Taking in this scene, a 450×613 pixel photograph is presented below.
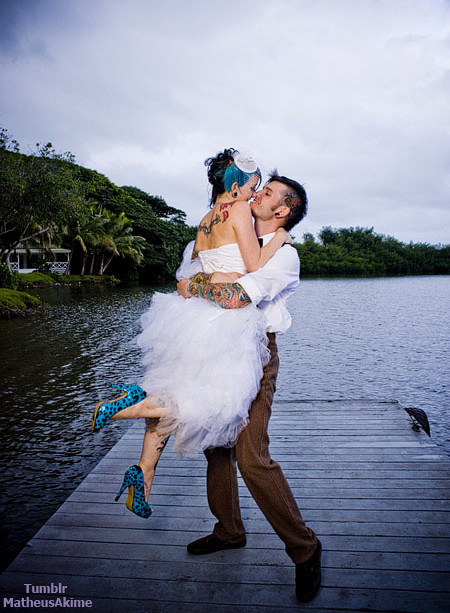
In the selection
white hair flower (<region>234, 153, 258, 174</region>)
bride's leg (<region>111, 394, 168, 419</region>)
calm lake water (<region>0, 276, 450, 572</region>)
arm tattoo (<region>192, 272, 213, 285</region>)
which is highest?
white hair flower (<region>234, 153, 258, 174</region>)

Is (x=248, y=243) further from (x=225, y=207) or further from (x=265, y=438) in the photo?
(x=265, y=438)

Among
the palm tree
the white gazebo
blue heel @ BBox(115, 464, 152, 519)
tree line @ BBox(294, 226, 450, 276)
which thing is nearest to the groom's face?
blue heel @ BBox(115, 464, 152, 519)

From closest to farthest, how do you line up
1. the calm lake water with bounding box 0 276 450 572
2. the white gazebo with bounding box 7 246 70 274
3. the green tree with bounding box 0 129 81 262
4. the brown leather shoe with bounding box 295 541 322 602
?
the brown leather shoe with bounding box 295 541 322 602 < the calm lake water with bounding box 0 276 450 572 < the green tree with bounding box 0 129 81 262 < the white gazebo with bounding box 7 246 70 274

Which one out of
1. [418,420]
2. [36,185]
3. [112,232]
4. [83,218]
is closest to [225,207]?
[418,420]

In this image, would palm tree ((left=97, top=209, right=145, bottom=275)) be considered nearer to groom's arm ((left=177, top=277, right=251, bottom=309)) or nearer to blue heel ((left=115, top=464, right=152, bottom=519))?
groom's arm ((left=177, top=277, right=251, bottom=309))

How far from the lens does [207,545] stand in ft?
7.73

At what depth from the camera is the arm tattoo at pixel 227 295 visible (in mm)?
2119

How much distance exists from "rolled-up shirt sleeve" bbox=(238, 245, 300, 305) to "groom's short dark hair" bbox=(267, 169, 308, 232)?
0.18 meters

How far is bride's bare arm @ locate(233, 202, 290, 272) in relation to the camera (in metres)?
2.20

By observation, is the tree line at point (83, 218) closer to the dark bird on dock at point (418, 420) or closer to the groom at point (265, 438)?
the dark bird on dock at point (418, 420)

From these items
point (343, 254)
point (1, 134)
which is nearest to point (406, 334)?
point (1, 134)

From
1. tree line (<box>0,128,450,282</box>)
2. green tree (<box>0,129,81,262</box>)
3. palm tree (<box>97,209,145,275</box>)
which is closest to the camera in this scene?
green tree (<box>0,129,81,262</box>)

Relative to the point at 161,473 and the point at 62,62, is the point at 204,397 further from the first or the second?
the point at 62,62

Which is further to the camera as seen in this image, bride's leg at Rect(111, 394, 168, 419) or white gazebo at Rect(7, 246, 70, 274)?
white gazebo at Rect(7, 246, 70, 274)
